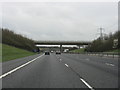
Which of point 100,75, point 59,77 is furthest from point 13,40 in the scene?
point 59,77

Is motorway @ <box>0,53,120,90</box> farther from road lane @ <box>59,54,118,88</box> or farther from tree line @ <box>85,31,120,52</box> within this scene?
tree line @ <box>85,31,120,52</box>

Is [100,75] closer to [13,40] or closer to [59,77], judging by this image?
[59,77]

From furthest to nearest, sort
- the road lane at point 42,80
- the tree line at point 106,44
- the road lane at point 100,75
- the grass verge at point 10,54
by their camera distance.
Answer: the tree line at point 106,44, the grass verge at point 10,54, the road lane at point 100,75, the road lane at point 42,80

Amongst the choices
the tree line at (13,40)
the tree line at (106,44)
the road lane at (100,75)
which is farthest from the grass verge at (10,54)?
the tree line at (106,44)

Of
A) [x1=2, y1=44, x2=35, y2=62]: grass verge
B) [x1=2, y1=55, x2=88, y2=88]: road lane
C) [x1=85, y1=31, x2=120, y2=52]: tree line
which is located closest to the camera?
[x1=2, y1=55, x2=88, y2=88]: road lane

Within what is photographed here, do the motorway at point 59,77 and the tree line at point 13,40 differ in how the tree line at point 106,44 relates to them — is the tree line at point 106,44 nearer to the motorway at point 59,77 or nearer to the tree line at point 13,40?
the tree line at point 13,40

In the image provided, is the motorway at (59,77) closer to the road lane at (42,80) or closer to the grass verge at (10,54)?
the road lane at (42,80)

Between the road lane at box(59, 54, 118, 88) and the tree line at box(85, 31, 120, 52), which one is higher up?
the tree line at box(85, 31, 120, 52)

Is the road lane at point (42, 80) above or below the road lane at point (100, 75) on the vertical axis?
above

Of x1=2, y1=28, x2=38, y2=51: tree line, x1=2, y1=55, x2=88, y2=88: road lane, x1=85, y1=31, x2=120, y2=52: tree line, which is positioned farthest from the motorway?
x1=2, y1=28, x2=38, y2=51: tree line

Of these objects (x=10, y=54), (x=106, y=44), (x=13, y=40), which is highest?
(x=13, y=40)

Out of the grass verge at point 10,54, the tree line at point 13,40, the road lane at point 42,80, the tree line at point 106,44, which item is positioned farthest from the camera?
the tree line at point 13,40

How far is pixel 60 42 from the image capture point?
12125 centimetres

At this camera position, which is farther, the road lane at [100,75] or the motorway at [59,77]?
the road lane at [100,75]
